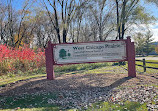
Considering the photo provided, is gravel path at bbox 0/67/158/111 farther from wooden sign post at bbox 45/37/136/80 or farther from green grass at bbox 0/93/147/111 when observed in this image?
wooden sign post at bbox 45/37/136/80

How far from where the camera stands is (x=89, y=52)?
7266 mm

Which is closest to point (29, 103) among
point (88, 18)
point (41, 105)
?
point (41, 105)

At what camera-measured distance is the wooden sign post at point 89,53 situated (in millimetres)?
7180

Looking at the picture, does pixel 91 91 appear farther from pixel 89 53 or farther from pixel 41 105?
pixel 89 53

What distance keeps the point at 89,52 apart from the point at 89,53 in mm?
54

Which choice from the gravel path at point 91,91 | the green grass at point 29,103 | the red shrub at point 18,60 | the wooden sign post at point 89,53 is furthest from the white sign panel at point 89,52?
the red shrub at point 18,60

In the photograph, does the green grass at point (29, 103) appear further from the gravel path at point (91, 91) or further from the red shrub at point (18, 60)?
the red shrub at point (18, 60)

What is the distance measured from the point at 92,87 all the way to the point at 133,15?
12596 mm

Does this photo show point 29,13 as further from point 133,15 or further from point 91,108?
point 91,108

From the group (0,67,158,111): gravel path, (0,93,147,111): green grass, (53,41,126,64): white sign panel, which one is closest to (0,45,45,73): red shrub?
(0,67,158,111): gravel path

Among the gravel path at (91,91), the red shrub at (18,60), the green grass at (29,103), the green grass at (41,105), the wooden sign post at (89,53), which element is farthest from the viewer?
the red shrub at (18,60)

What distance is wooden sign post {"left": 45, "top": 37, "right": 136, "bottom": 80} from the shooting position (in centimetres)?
718

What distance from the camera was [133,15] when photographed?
15508 mm

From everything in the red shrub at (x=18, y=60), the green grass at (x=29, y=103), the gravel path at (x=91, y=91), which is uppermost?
the red shrub at (x=18, y=60)
